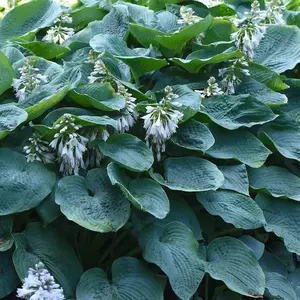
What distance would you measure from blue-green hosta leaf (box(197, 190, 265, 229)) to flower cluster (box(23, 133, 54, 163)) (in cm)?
75

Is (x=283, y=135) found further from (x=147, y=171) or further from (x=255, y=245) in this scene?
(x=147, y=171)

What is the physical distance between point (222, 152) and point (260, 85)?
64 cm

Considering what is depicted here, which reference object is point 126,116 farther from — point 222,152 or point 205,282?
point 205,282

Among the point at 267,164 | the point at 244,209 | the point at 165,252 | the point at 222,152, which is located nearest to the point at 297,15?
the point at 267,164

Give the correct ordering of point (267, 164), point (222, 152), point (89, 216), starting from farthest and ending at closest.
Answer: point (267, 164)
point (222, 152)
point (89, 216)

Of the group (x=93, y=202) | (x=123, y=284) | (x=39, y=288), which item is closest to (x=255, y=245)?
(x=123, y=284)

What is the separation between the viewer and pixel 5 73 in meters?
2.89

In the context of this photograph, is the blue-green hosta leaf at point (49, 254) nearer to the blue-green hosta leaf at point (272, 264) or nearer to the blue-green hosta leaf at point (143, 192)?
the blue-green hosta leaf at point (143, 192)

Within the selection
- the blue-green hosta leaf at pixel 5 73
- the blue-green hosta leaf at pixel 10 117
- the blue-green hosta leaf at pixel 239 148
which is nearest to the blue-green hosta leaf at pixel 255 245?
the blue-green hosta leaf at pixel 239 148

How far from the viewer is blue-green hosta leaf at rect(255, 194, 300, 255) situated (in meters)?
2.67

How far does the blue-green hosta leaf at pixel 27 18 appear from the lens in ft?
12.4

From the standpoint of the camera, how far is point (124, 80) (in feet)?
9.96

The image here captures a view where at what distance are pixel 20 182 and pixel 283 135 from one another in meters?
1.56

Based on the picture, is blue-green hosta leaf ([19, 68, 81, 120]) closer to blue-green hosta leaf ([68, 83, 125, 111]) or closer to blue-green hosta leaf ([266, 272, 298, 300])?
blue-green hosta leaf ([68, 83, 125, 111])
